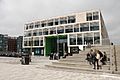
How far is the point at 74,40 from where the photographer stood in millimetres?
66875

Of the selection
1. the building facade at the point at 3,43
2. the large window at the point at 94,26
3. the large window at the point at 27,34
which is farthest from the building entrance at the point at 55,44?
the building facade at the point at 3,43

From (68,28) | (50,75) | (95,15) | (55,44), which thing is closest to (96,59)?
(50,75)

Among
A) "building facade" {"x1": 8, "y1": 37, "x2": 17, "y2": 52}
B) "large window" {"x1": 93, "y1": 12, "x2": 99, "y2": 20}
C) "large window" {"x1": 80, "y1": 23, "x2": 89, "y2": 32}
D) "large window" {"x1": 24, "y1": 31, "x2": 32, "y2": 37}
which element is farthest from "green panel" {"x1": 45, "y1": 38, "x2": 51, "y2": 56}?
"building facade" {"x1": 8, "y1": 37, "x2": 17, "y2": 52}

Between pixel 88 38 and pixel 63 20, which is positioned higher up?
pixel 63 20

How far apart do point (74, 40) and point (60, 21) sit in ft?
31.7

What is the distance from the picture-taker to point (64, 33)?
230 ft

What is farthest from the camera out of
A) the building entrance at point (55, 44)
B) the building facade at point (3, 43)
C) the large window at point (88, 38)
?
the building facade at point (3, 43)

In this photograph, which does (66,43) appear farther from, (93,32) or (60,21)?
(93,32)

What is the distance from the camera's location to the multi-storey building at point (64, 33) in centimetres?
6266

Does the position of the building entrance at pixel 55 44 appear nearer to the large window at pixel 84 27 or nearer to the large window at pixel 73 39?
the large window at pixel 73 39

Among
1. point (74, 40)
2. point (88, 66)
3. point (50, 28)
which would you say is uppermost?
point (50, 28)

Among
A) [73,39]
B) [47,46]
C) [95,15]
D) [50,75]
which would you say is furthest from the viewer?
[47,46]

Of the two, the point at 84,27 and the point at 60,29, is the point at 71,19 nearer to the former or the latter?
the point at 60,29

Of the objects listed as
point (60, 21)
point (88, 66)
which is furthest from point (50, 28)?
point (88, 66)
